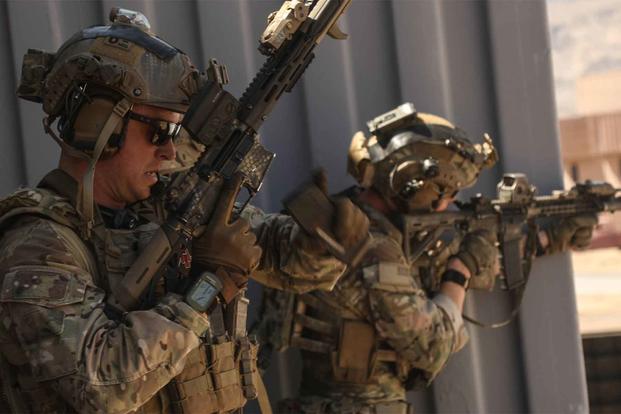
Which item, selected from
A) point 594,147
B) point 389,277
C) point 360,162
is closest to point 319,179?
point 389,277

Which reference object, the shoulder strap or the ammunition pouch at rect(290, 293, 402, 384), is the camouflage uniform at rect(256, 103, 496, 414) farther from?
the shoulder strap

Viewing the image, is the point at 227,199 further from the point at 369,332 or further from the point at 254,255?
the point at 369,332

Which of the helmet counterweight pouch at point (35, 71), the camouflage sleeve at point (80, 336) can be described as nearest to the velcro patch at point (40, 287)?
the camouflage sleeve at point (80, 336)

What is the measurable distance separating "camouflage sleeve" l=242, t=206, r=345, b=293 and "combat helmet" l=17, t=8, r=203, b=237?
0.49 m

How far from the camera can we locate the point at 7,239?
2.77m

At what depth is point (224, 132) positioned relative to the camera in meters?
2.92

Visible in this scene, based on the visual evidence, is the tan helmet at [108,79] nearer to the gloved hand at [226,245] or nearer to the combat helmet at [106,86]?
the combat helmet at [106,86]

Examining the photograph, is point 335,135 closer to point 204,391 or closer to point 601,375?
point 204,391

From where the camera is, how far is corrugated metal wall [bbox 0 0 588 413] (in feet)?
14.1

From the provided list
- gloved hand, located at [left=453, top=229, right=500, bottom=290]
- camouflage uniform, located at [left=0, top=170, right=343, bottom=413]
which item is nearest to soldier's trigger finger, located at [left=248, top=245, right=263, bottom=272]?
camouflage uniform, located at [left=0, top=170, right=343, bottom=413]

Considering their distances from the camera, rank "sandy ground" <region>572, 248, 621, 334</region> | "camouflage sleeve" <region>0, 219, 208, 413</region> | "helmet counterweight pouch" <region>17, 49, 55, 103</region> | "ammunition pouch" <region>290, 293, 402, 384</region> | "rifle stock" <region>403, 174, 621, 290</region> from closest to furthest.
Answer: "camouflage sleeve" <region>0, 219, 208, 413</region>
"helmet counterweight pouch" <region>17, 49, 55, 103</region>
"ammunition pouch" <region>290, 293, 402, 384</region>
"rifle stock" <region>403, 174, 621, 290</region>
"sandy ground" <region>572, 248, 621, 334</region>

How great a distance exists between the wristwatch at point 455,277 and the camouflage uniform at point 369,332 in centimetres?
14

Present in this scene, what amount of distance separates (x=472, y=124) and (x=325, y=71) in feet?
2.17

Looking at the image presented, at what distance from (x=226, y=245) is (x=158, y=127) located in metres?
0.38
